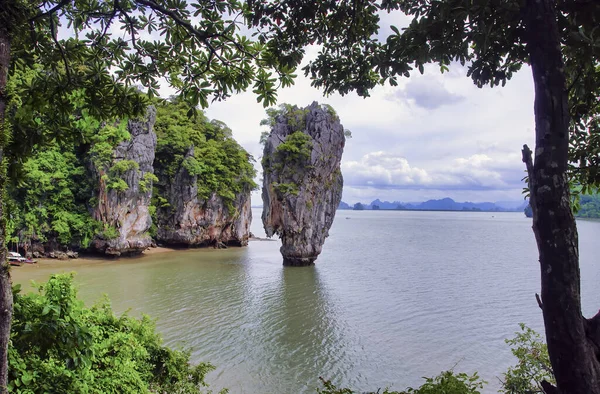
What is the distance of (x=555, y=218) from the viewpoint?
7.48 feet

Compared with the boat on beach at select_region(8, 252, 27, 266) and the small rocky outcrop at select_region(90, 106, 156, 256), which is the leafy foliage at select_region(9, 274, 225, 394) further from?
the small rocky outcrop at select_region(90, 106, 156, 256)

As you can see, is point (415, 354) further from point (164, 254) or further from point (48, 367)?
point (164, 254)

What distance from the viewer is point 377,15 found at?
388cm

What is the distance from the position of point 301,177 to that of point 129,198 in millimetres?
13101

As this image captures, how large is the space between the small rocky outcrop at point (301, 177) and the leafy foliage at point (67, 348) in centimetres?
1997

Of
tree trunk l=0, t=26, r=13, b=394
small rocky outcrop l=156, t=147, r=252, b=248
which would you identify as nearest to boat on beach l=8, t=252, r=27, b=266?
small rocky outcrop l=156, t=147, r=252, b=248

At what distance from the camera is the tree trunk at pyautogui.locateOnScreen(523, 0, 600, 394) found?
2.17 meters

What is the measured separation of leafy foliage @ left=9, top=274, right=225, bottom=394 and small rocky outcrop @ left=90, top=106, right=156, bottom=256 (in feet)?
75.8

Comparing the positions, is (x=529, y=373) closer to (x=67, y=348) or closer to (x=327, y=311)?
(x=67, y=348)

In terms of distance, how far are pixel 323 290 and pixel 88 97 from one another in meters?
17.5

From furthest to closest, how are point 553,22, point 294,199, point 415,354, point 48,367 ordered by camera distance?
point 294,199, point 415,354, point 48,367, point 553,22

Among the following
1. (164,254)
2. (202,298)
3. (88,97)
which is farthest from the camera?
(164,254)

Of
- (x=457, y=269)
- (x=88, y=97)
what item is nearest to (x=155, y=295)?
(x=88, y=97)

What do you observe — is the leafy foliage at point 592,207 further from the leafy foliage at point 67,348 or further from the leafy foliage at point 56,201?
the leafy foliage at point 67,348
